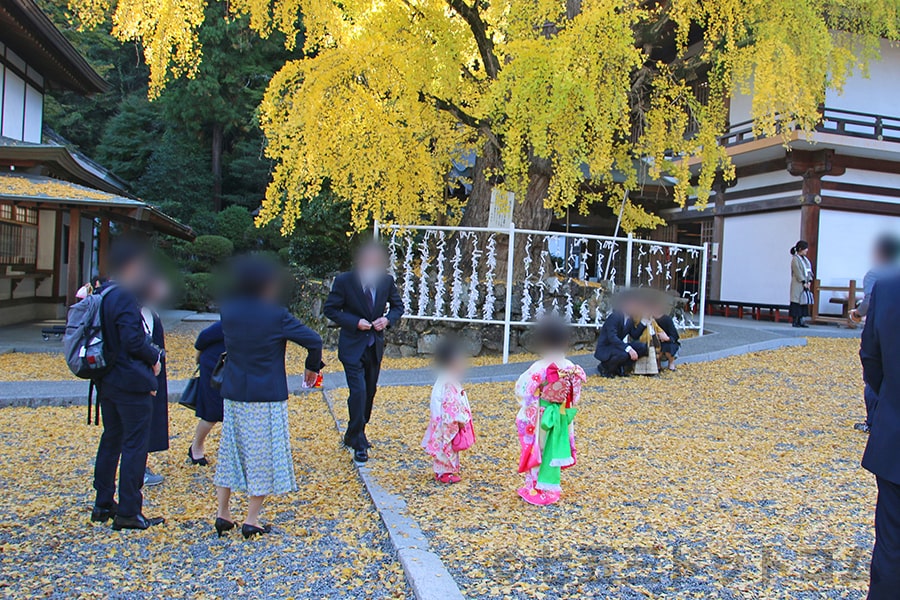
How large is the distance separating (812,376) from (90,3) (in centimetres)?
1044

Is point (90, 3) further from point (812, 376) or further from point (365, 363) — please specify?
point (812, 376)

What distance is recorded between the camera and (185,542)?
352 cm

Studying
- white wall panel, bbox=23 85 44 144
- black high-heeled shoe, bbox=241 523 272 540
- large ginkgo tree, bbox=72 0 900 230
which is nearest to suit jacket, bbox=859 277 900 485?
black high-heeled shoe, bbox=241 523 272 540

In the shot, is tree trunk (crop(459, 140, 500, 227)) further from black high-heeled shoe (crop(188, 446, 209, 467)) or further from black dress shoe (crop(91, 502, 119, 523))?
black dress shoe (crop(91, 502, 119, 523))

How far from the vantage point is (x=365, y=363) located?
195 inches

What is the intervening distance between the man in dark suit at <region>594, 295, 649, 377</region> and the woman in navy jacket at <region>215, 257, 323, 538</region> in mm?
5321

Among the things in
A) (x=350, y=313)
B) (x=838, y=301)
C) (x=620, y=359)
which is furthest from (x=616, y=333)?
(x=838, y=301)

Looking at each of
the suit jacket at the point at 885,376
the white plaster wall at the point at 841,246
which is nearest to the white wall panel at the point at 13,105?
the suit jacket at the point at 885,376

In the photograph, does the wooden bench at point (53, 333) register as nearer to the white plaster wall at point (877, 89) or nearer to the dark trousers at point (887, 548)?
the dark trousers at point (887, 548)

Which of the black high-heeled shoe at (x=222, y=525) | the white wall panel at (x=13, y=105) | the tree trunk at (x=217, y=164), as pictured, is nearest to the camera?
the black high-heeled shoe at (x=222, y=525)

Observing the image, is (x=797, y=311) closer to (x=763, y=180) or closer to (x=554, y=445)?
(x=763, y=180)

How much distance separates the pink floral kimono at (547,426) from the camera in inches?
160

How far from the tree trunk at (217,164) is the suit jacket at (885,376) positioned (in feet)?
79.7

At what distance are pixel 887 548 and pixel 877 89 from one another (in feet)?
49.7
